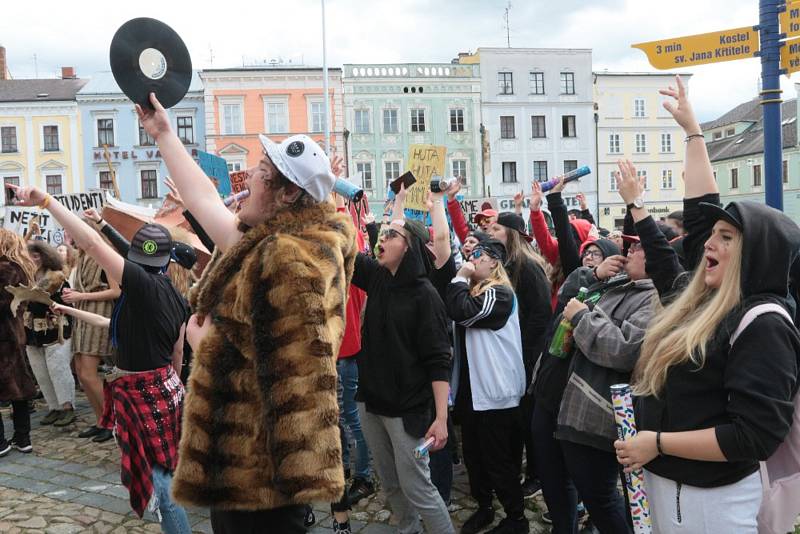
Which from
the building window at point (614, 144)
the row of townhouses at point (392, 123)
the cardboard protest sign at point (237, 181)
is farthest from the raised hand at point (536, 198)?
the building window at point (614, 144)

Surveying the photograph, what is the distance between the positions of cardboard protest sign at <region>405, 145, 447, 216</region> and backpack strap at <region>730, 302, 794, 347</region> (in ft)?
12.4

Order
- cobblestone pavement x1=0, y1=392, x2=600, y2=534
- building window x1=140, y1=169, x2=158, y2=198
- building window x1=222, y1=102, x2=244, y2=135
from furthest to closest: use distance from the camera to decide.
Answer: building window x1=140, y1=169, x2=158, y2=198
building window x1=222, y1=102, x2=244, y2=135
cobblestone pavement x1=0, y1=392, x2=600, y2=534

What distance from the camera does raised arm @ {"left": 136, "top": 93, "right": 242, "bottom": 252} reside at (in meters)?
2.50

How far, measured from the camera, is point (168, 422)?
4.15 m

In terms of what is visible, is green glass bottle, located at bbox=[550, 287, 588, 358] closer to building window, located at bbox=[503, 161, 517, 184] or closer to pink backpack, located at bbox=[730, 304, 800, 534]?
pink backpack, located at bbox=[730, 304, 800, 534]

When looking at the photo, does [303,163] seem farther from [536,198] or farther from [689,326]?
[536,198]

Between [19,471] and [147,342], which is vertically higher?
[147,342]

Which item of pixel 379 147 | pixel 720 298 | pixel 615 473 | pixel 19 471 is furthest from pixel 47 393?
pixel 379 147

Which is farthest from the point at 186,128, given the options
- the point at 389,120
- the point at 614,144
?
the point at 614,144

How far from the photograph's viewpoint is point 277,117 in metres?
40.2

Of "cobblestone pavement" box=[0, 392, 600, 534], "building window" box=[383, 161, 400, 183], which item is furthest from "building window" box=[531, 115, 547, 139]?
"cobblestone pavement" box=[0, 392, 600, 534]

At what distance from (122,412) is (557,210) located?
3.39 m

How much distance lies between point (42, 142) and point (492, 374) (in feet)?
140

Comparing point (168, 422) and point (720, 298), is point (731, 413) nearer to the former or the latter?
point (720, 298)
